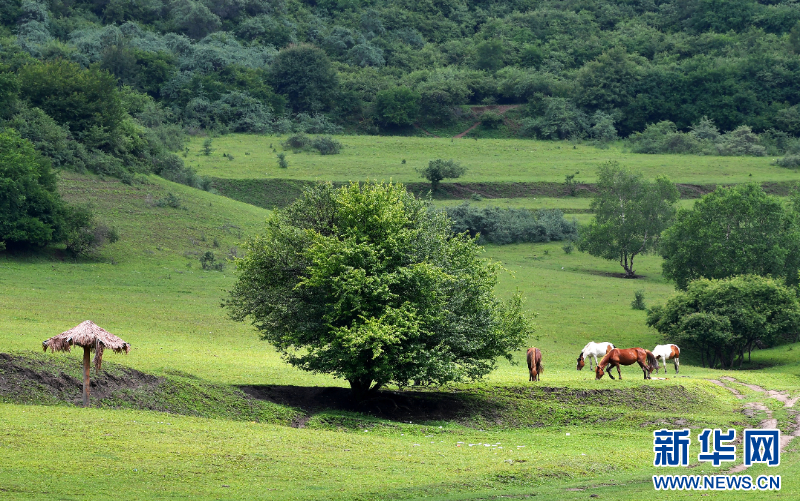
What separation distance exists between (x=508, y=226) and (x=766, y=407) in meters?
50.6

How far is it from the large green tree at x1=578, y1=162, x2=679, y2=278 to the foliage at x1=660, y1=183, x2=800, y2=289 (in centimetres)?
1492

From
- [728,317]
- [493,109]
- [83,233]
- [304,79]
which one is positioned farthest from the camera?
[493,109]

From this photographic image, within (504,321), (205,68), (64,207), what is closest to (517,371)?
(504,321)

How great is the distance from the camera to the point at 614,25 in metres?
180

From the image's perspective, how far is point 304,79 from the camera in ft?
429

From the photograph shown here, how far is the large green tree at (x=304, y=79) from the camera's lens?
130250 millimetres

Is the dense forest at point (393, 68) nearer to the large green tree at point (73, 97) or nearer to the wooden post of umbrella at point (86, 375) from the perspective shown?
the large green tree at point (73, 97)

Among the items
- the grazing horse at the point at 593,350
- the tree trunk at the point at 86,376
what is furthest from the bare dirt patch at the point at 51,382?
the grazing horse at the point at 593,350

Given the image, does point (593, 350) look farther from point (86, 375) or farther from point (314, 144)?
point (314, 144)

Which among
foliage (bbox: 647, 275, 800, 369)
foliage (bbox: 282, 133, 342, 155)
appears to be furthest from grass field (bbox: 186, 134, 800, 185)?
foliage (bbox: 647, 275, 800, 369)

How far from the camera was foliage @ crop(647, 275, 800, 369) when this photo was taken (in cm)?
4547

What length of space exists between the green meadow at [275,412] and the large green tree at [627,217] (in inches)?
195

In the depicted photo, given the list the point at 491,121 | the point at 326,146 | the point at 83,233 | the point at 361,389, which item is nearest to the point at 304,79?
the point at 491,121

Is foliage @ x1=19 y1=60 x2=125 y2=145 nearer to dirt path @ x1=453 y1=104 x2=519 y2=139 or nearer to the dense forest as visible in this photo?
the dense forest
